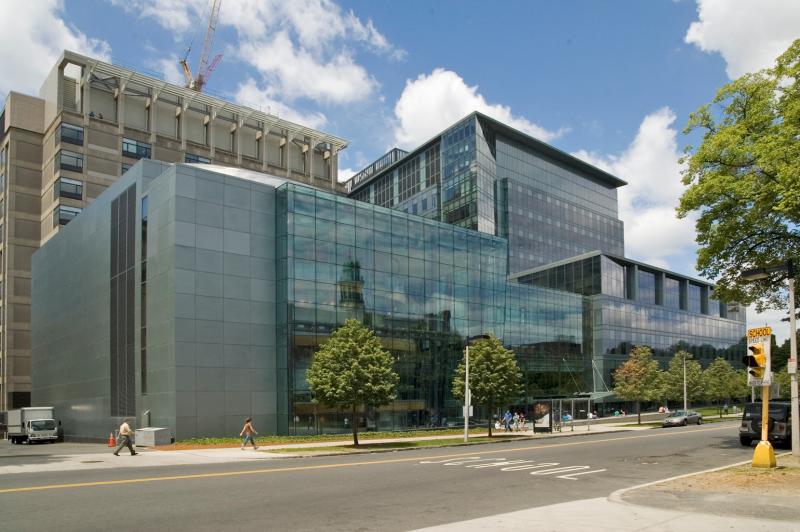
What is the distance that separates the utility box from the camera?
38.0 metres

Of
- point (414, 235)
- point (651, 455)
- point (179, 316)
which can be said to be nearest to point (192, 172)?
point (179, 316)

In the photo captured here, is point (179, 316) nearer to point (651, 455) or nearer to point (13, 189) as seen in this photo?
point (651, 455)

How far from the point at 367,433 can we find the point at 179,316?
637 inches

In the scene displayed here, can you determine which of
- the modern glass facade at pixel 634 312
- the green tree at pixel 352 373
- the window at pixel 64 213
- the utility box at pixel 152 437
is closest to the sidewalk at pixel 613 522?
the green tree at pixel 352 373

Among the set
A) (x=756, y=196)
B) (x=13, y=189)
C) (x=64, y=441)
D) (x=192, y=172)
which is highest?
(x=13, y=189)

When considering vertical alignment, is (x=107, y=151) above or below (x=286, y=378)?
above

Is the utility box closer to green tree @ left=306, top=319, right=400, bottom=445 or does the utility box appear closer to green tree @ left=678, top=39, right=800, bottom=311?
green tree @ left=306, top=319, right=400, bottom=445

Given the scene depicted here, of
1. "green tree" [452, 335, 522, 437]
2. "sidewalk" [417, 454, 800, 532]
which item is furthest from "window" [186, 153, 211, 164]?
"sidewalk" [417, 454, 800, 532]

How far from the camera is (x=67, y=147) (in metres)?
82.8

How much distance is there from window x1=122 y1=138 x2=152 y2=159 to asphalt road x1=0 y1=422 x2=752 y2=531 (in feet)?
238

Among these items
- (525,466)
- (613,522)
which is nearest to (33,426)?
(525,466)

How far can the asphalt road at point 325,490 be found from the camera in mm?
12680

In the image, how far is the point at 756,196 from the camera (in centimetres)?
2744

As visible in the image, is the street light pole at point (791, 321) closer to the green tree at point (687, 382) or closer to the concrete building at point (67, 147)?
the green tree at point (687, 382)
